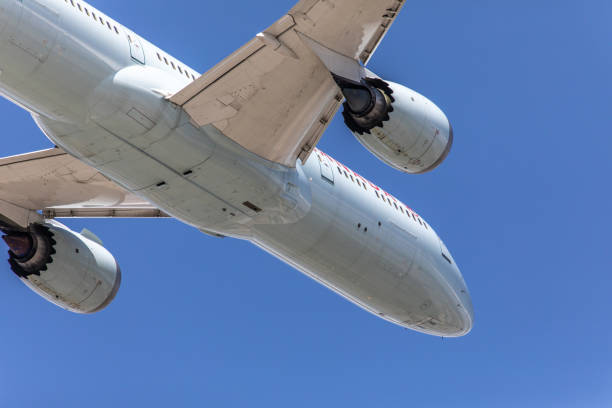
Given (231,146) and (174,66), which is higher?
(174,66)

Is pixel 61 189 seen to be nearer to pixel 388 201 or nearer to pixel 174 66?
pixel 174 66

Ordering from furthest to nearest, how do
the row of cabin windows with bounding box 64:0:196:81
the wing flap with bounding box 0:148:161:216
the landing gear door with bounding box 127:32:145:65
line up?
the wing flap with bounding box 0:148:161:216 → the landing gear door with bounding box 127:32:145:65 → the row of cabin windows with bounding box 64:0:196:81

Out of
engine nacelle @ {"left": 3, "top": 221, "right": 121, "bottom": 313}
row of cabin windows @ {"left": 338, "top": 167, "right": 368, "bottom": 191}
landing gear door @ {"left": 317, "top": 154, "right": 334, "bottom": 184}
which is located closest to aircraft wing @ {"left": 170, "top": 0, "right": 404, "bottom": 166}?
landing gear door @ {"left": 317, "top": 154, "right": 334, "bottom": 184}

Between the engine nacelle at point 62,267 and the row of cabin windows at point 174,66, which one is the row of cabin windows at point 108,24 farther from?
the engine nacelle at point 62,267

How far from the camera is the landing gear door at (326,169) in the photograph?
880 inches

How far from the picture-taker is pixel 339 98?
20266 millimetres

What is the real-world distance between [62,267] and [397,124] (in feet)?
32.0

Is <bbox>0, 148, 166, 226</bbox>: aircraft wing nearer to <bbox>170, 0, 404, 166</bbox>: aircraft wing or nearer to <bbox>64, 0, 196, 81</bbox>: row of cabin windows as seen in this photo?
<bbox>64, 0, 196, 81</bbox>: row of cabin windows

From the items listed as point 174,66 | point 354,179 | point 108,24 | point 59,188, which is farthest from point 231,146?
Result: point 59,188

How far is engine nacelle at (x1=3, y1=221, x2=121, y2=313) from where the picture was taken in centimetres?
2434

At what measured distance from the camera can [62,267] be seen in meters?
24.4

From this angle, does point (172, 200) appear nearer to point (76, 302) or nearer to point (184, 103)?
point (184, 103)

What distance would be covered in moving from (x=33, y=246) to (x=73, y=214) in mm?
1674

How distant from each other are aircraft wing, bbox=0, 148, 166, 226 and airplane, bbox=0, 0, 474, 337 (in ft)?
0.18
